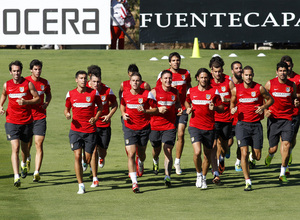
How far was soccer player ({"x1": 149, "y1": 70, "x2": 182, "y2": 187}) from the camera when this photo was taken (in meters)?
14.5

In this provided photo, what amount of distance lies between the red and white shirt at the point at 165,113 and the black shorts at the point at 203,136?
0.61 m

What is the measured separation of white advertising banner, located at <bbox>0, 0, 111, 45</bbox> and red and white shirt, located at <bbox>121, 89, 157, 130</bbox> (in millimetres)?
14597

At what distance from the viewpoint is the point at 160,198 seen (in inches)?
521

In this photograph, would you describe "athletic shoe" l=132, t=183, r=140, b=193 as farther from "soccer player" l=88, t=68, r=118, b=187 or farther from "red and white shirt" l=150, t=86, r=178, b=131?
"red and white shirt" l=150, t=86, r=178, b=131

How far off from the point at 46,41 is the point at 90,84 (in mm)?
14216

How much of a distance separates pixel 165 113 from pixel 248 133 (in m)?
1.64

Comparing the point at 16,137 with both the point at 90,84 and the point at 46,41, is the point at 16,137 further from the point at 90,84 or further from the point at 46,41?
the point at 46,41

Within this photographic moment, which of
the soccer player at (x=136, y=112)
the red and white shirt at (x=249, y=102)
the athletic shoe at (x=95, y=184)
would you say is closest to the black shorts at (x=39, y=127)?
the athletic shoe at (x=95, y=184)

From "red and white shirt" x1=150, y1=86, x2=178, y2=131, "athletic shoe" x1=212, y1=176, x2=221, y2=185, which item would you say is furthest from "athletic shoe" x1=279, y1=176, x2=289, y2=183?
"red and white shirt" x1=150, y1=86, x2=178, y2=131

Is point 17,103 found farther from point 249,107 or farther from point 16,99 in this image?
point 249,107

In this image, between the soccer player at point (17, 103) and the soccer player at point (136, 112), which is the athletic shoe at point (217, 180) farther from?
the soccer player at point (17, 103)

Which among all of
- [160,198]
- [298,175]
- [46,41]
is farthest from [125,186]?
[46,41]

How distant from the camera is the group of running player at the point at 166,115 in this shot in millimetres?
14031

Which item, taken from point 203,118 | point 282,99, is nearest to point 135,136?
point 203,118
